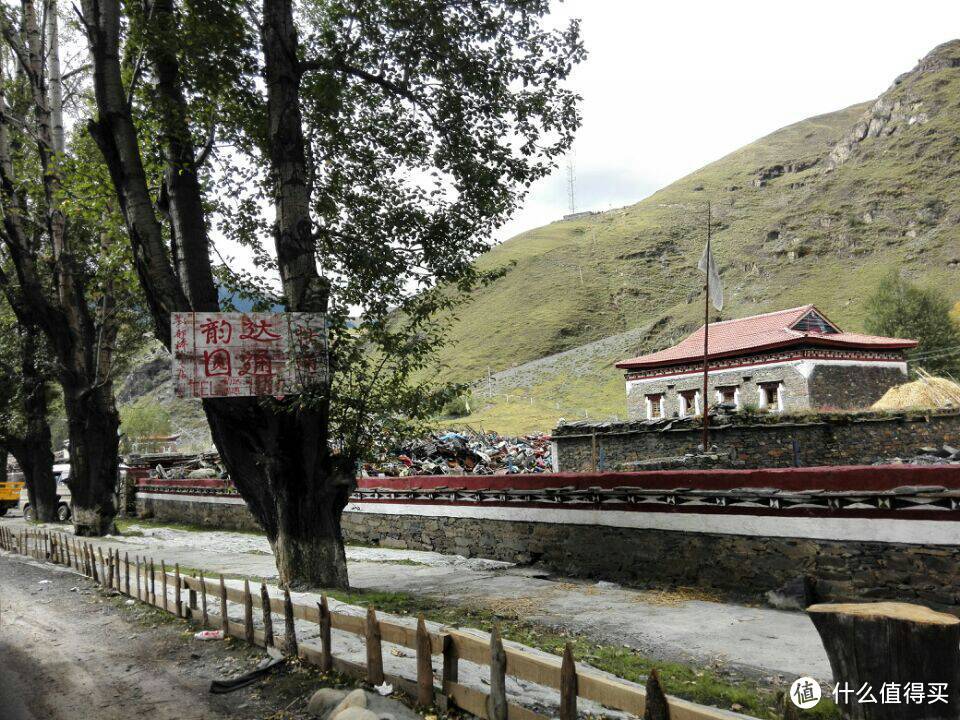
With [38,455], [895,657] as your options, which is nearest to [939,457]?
[895,657]

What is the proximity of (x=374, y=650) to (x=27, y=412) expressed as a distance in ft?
86.1

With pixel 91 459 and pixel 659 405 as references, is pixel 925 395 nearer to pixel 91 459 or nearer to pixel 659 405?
pixel 659 405

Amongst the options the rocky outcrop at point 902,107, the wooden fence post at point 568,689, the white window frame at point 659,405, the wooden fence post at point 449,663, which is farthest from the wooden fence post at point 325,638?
the rocky outcrop at point 902,107

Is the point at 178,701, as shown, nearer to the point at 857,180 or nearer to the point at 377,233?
the point at 377,233

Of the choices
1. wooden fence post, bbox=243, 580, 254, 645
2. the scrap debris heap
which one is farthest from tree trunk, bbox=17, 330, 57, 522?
the scrap debris heap

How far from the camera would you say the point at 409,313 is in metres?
10.5

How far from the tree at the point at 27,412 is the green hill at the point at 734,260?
3161cm

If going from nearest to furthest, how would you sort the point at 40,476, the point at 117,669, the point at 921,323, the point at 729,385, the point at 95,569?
the point at 117,669 < the point at 95,569 < the point at 40,476 < the point at 729,385 < the point at 921,323

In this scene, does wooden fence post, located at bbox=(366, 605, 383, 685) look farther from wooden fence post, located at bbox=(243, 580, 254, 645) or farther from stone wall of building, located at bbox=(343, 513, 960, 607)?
stone wall of building, located at bbox=(343, 513, 960, 607)

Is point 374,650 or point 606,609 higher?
point 374,650

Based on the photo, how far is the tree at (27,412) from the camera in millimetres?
25094

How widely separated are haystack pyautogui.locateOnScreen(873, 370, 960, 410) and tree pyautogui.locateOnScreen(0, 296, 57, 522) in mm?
29225

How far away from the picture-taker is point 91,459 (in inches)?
815

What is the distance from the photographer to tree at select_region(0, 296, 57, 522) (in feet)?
82.3
